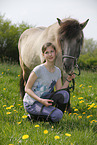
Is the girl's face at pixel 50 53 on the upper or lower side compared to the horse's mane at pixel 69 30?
lower

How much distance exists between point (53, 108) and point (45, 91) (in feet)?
0.95

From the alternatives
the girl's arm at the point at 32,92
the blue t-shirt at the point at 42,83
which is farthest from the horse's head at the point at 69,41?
the girl's arm at the point at 32,92

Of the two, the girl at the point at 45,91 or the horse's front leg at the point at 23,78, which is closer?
the girl at the point at 45,91

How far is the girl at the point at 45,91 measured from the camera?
242 cm

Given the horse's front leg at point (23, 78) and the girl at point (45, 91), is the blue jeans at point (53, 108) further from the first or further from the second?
the horse's front leg at point (23, 78)

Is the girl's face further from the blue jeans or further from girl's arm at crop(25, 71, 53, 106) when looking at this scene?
the blue jeans

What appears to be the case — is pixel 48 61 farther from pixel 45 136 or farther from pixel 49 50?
pixel 45 136

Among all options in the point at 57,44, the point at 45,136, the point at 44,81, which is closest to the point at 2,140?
the point at 45,136

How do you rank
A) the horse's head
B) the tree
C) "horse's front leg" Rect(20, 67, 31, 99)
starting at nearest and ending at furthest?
the horse's head
"horse's front leg" Rect(20, 67, 31, 99)
the tree

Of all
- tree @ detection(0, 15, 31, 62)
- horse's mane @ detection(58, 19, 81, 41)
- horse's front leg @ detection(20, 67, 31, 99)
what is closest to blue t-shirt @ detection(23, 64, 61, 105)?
horse's mane @ detection(58, 19, 81, 41)

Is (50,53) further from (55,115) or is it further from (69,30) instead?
(55,115)

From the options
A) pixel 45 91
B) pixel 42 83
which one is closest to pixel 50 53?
pixel 42 83

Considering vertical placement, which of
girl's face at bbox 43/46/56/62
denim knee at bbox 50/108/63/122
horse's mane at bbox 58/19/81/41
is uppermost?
horse's mane at bbox 58/19/81/41

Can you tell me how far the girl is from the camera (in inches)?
95.2
